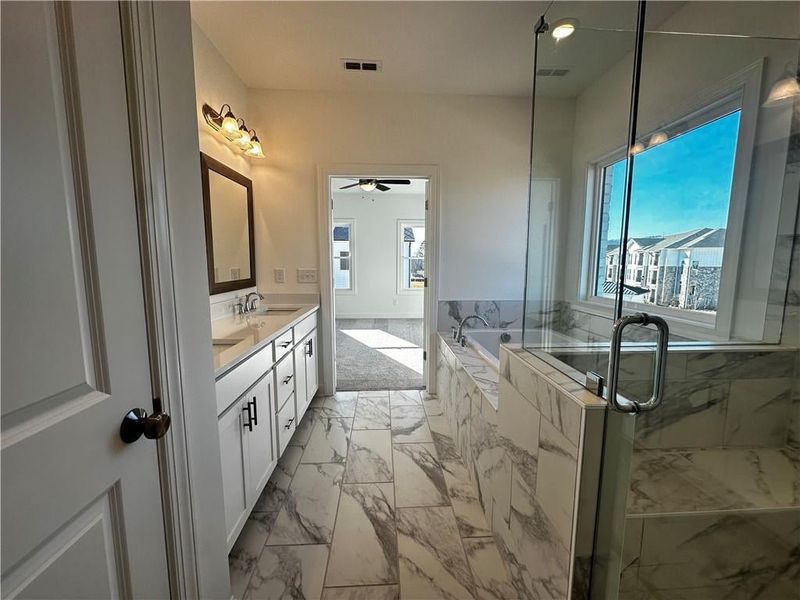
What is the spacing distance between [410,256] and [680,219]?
17.0ft

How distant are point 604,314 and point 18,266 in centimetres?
→ 224

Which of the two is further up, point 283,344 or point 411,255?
point 411,255

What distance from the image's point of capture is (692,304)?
174 cm

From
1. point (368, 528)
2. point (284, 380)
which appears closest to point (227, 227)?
point (284, 380)

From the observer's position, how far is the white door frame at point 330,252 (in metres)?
2.74

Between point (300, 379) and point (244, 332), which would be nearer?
point (244, 332)

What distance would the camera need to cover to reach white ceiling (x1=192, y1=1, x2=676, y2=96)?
6.02 ft

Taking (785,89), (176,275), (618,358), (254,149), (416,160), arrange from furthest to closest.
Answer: (416,160), (254,149), (785,89), (618,358), (176,275)

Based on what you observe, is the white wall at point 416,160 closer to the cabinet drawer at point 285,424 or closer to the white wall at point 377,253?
the cabinet drawer at point 285,424

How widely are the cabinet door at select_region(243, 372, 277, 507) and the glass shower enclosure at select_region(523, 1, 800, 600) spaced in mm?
1338

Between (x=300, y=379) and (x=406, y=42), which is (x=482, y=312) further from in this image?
(x=406, y=42)

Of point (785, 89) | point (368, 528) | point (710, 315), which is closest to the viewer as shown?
point (785, 89)

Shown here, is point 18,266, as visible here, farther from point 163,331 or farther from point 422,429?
point 422,429

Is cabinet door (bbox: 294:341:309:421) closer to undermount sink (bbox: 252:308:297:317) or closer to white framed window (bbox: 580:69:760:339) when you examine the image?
undermount sink (bbox: 252:308:297:317)
